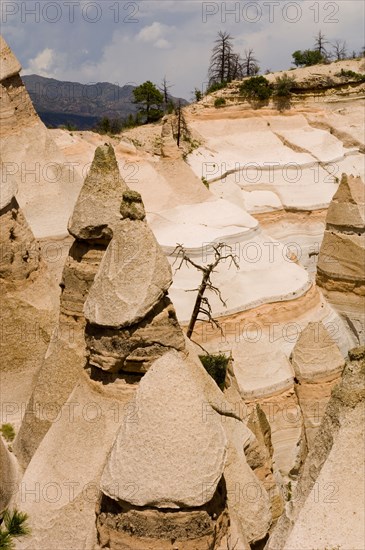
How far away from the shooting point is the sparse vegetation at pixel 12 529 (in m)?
6.30

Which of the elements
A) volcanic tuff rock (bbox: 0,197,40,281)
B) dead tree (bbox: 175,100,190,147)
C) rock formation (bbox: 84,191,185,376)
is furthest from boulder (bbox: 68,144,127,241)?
dead tree (bbox: 175,100,190,147)

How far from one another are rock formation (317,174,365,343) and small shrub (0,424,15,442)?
12.1 m

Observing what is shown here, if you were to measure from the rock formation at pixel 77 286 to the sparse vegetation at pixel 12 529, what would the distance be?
1.27 meters

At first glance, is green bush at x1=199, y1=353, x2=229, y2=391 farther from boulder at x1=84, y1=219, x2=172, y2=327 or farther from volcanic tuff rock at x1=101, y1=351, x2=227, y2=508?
volcanic tuff rock at x1=101, y1=351, x2=227, y2=508

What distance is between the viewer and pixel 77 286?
7.96 metres

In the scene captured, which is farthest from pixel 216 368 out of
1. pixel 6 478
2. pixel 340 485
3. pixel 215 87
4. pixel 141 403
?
pixel 215 87

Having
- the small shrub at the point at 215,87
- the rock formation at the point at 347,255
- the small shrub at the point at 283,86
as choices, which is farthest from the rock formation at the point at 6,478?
the small shrub at the point at 215,87

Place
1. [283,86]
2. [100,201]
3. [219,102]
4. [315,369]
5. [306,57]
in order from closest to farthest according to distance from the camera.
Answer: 1. [100,201]
2. [315,369]
3. [219,102]
4. [283,86]
5. [306,57]

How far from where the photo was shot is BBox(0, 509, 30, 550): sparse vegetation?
6.30 metres

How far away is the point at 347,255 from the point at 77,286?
481 inches

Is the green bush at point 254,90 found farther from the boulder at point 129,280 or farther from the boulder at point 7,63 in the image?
the boulder at point 129,280

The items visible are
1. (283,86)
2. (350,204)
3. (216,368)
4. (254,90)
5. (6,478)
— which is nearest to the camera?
(6,478)

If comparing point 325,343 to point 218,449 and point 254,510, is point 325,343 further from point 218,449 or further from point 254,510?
point 218,449

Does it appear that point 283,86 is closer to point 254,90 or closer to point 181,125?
point 254,90
